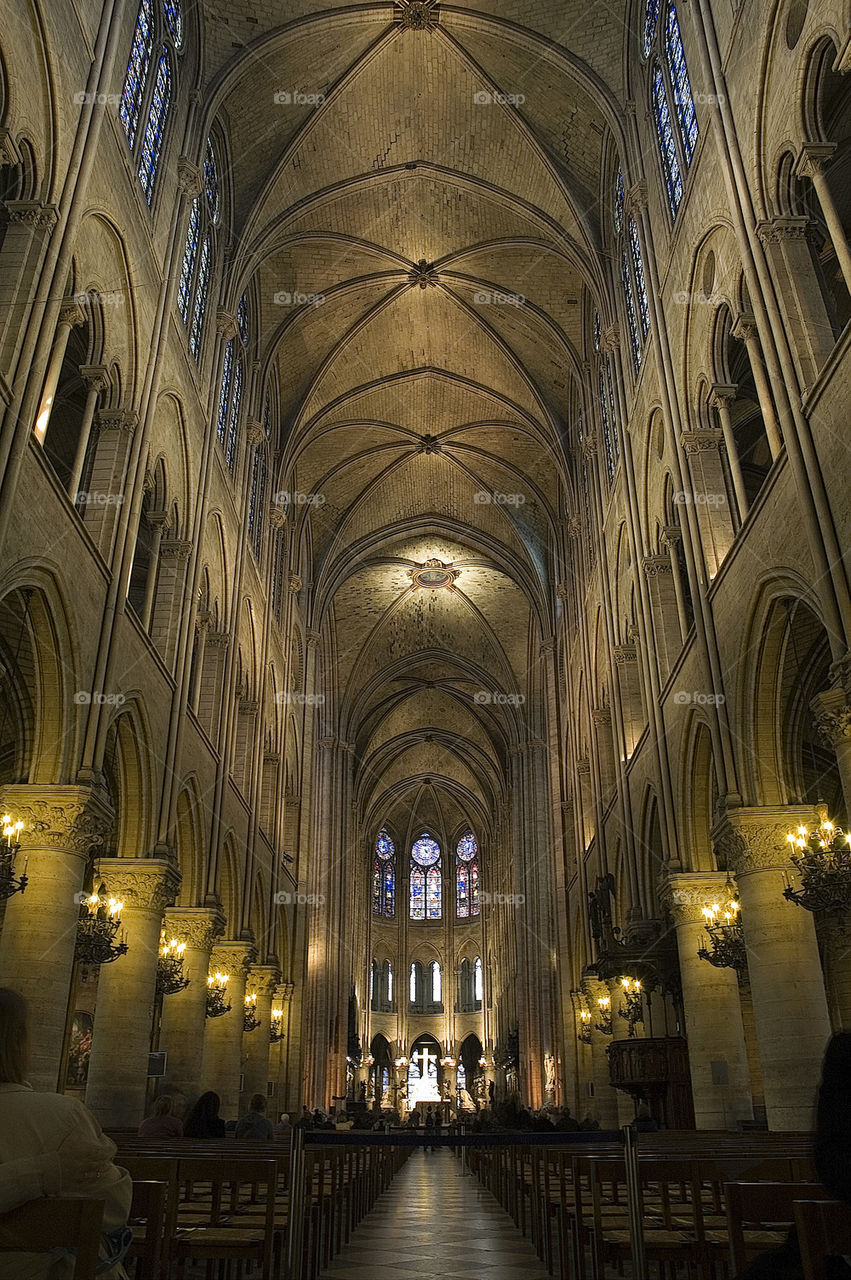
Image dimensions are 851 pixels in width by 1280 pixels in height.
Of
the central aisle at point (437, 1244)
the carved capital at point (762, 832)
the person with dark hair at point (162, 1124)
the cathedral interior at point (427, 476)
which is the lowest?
the central aisle at point (437, 1244)

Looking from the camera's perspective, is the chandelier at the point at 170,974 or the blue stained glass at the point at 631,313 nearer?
the chandelier at the point at 170,974

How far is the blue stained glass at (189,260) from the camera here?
1853cm

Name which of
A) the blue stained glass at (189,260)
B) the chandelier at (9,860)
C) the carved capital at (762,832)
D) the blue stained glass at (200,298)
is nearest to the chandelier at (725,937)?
the carved capital at (762,832)

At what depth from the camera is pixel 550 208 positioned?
2286 cm

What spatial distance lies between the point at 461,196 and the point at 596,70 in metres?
5.03

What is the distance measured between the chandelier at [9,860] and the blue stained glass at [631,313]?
44.9ft

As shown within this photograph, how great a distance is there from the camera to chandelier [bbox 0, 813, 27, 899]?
33.3 ft

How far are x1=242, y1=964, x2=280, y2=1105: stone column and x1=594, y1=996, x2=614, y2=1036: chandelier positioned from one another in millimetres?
8001

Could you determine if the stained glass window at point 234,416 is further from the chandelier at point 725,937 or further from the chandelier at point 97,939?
the chandelier at point 725,937

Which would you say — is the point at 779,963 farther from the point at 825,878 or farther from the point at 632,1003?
the point at 632,1003

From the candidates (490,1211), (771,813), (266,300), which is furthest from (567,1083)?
(266,300)

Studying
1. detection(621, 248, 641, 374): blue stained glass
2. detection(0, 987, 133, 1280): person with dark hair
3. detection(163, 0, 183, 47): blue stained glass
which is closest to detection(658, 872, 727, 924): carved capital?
detection(621, 248, 641, 374): blue stained glass

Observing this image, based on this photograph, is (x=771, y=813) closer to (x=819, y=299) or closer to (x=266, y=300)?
(x=819, y=299)

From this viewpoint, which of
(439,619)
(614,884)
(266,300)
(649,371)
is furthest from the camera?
(439,619)
